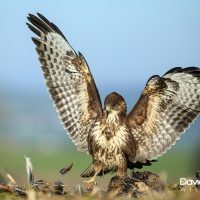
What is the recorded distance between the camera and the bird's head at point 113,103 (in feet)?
42.2

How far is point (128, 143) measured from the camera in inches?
520

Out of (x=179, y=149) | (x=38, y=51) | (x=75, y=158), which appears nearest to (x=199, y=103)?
(x=38, y=51)

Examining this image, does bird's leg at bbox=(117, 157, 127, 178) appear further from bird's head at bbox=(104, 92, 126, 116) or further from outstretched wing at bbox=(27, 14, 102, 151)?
outstretched wing at bbox=(27, 14, 102, 151)

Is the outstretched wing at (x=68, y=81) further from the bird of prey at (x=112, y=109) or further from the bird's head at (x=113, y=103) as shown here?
the bird's head at (x=113, y=103)

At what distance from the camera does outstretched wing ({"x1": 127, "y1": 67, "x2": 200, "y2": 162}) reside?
44.0ft

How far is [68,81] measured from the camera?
14.4 meters

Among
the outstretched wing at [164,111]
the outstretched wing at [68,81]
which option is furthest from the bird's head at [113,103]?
the outstretched wing at [68,81]

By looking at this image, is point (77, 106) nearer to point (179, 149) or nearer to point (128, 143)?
point (128, 143)

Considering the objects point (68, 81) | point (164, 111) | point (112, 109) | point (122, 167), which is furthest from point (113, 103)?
point (68, 81)

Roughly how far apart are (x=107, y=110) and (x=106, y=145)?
50 cm

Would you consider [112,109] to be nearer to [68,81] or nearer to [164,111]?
[164,111]

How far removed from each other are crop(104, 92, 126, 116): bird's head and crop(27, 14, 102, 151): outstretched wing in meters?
0.69

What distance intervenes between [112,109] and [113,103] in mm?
88

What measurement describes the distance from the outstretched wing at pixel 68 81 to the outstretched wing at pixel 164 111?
69 centimetres
